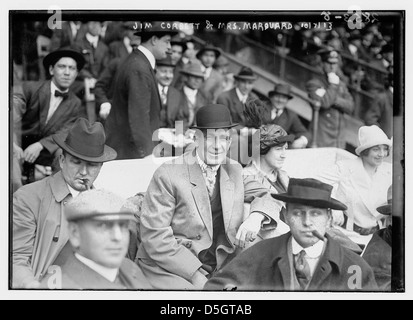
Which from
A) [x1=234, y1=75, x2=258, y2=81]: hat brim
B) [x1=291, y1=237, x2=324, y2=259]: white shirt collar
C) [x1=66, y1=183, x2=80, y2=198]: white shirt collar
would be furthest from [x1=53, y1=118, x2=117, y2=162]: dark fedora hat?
[x1=291, y1=237, x2=324, y2=259]: white shirt collar

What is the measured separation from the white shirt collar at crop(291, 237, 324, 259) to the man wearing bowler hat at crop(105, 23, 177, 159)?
1.44m

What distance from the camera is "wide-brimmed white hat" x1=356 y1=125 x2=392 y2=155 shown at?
11.6 metres

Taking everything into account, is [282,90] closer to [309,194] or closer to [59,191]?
[309,194]

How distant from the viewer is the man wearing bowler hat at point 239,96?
1158cm

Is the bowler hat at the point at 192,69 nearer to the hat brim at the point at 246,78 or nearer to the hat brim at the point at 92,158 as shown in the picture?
the hat brim at the point at 246,78

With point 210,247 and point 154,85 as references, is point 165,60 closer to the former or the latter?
point 154,85

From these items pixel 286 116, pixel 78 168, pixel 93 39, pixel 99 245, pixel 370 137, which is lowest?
pixel 99 245

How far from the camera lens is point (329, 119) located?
11.7 meters

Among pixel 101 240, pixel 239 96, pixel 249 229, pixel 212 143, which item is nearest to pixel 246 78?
pixel 239 96

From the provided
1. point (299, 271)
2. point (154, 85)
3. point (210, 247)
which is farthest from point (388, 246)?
point (154, 85)

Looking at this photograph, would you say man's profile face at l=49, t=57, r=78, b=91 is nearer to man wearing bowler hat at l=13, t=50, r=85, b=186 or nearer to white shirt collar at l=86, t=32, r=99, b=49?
man wearing bowler hat at l=13, t=50, r=85, b=186

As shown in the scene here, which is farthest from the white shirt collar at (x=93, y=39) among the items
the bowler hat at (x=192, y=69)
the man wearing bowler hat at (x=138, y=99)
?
the bowler hat at (x=192, y=69)

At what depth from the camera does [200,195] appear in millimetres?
11555

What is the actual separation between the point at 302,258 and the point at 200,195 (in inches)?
39.8
